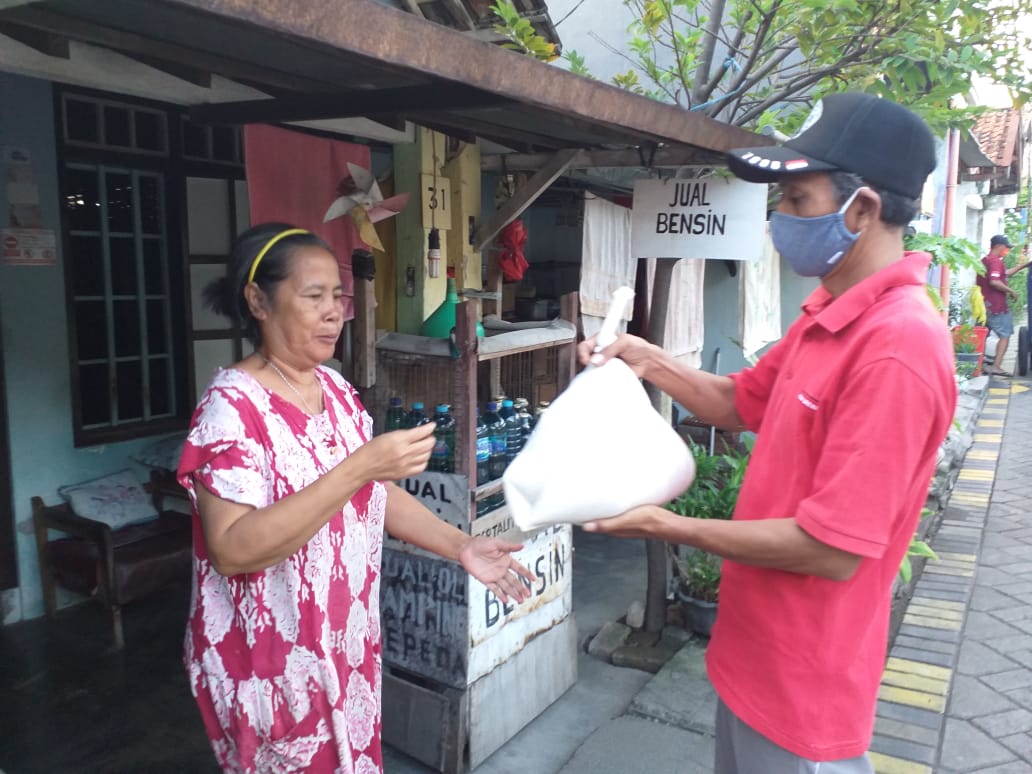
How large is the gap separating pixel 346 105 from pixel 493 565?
1.71 meters

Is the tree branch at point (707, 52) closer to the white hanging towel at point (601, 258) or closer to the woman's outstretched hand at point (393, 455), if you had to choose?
the white hanging towel at point (601, 258)

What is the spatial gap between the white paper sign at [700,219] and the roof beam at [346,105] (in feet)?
6.27

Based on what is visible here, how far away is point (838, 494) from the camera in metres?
1.53

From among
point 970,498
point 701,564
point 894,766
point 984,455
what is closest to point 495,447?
point 701,564

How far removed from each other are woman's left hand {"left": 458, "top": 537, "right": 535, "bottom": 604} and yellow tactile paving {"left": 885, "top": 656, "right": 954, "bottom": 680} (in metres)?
2.77

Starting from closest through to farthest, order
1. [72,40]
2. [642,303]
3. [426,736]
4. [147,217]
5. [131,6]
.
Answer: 1. [131,6]
2. [72,40]
3. [426,736]
4. [147,217]
5. [642,303]

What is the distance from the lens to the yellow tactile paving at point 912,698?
383 cm

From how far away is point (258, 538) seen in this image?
1.70m

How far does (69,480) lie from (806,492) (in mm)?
4276

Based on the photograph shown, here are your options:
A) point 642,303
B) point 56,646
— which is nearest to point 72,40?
point 56,646

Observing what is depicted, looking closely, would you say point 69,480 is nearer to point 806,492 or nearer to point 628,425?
point 628,425

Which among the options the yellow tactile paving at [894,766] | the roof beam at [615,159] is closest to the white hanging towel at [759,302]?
the roof beam at [615,159]

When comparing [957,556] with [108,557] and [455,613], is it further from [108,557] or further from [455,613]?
[108,557]

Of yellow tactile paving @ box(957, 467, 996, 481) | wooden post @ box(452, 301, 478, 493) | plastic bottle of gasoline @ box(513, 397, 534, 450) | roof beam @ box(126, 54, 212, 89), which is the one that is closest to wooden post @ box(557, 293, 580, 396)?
plastic bottle of gasoline @ box(513, 397, 534, 450)
